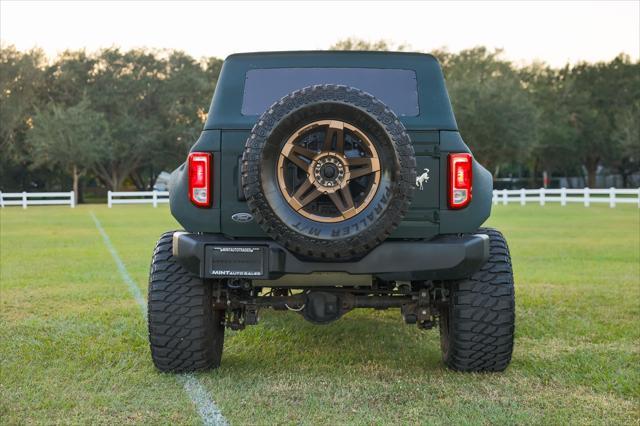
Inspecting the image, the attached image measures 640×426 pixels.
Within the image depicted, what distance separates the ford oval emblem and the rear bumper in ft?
0.46

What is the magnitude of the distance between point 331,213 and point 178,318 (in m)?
1.24

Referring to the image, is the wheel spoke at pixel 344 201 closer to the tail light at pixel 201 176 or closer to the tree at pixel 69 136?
the tail light at pixel 201 176

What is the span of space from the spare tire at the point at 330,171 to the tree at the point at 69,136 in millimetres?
46343

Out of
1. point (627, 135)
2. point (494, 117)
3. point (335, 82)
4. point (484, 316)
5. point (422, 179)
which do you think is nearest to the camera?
point (422, 179)

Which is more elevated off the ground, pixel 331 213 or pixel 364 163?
pixel 364 163

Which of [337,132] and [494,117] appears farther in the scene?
[494,117]

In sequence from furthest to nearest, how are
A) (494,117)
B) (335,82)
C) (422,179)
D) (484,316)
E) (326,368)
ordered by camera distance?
1. (494,117)
2. (326,368)
3. (335,82)
4. (484,316)
5. (422,179)

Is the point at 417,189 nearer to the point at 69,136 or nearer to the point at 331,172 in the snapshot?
the point at 331,172

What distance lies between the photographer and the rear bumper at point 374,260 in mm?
4445

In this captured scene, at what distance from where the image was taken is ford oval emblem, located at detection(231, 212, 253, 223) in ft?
15.2

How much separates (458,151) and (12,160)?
5466 centimetres

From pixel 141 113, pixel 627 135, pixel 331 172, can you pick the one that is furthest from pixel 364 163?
pixel 627 135

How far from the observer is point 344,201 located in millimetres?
4262

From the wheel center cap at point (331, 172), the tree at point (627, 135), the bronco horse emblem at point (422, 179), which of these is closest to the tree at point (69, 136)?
the tree at point (627, 135)
